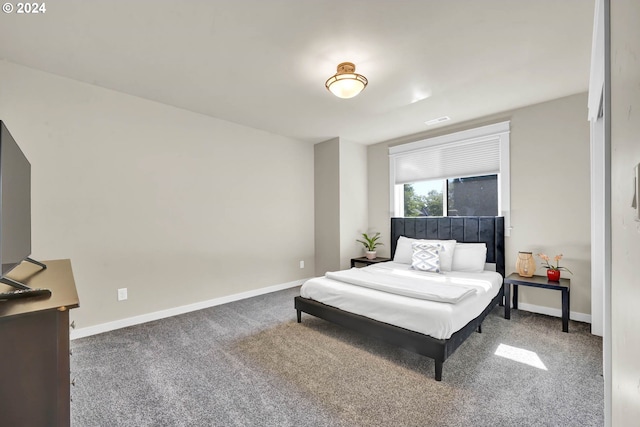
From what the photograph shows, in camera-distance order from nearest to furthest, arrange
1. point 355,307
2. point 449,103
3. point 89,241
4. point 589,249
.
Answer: point 355,307, point 89,241, point 589,249, point 449,103

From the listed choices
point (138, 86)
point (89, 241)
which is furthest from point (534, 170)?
point (89, 241)

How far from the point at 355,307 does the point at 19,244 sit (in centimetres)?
228

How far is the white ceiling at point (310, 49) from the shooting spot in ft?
6.08

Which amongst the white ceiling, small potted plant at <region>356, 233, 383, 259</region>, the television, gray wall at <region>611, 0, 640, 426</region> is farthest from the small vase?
the television

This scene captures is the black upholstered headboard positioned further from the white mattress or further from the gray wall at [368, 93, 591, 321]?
the white mattress

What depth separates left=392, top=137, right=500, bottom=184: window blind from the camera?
12.5ft

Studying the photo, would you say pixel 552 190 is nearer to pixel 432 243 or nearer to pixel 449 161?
pixel 449 161

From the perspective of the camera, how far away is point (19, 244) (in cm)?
136

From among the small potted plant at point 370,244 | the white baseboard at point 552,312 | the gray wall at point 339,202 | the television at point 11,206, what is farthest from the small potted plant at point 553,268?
the television at point 11,206

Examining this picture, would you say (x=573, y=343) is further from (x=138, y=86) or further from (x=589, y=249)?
(x=138, y=86)

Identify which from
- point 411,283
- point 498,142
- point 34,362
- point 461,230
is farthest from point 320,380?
point 498,142

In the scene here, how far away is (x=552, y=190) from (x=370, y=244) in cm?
253

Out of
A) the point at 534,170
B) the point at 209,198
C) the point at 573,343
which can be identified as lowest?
the point at 573,343

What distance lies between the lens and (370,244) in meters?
4.83
